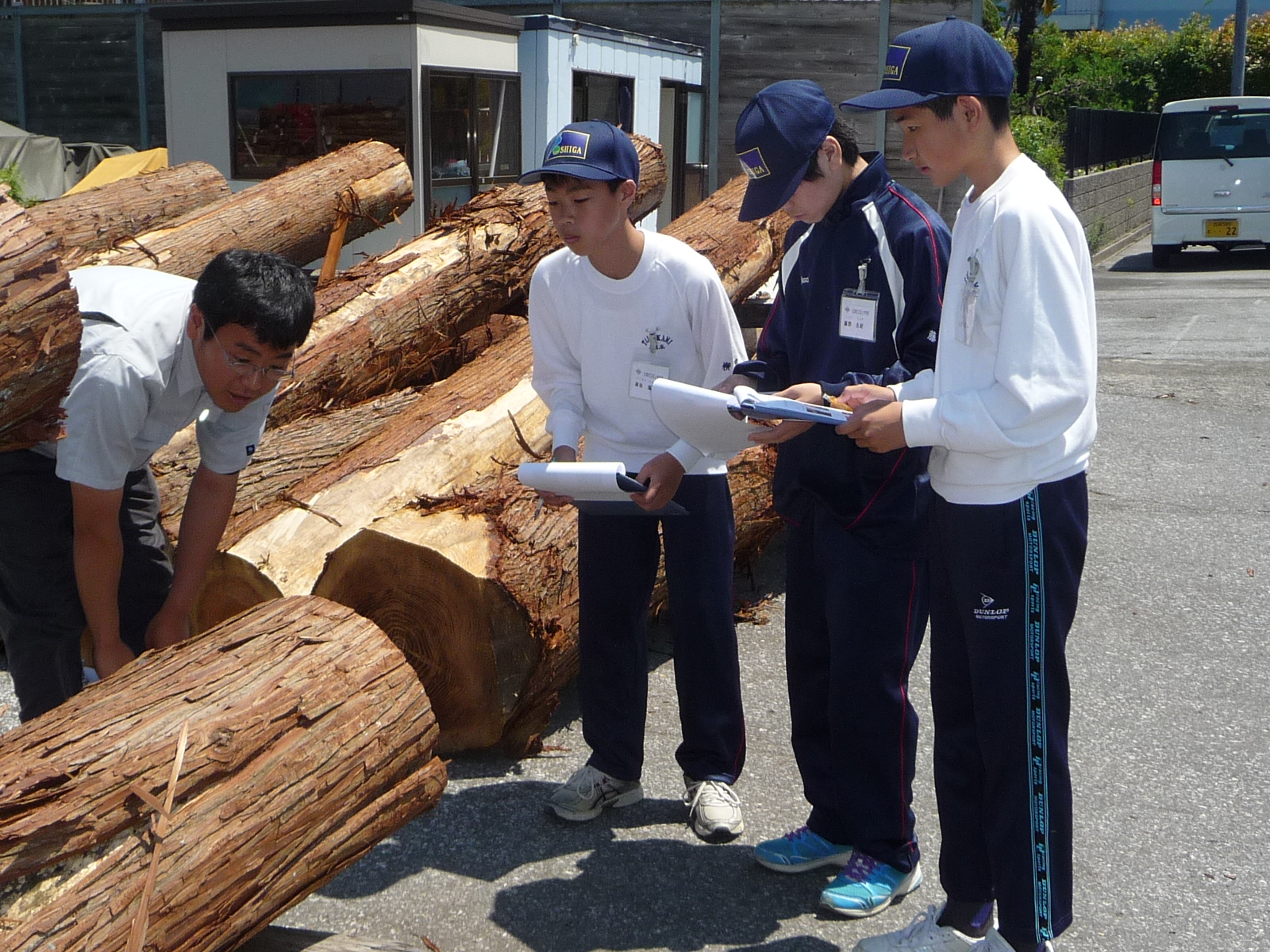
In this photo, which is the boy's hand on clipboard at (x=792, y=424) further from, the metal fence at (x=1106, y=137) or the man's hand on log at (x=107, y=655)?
the metal fence at (x=1106, y=137)

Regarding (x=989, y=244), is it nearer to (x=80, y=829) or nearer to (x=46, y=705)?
(x=80, y=829)

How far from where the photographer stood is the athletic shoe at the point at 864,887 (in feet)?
9.87

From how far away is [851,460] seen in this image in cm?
290

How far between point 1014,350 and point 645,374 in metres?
1.23

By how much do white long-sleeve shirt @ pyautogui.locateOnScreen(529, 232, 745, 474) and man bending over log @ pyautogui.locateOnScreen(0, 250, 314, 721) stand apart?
0.73 metres

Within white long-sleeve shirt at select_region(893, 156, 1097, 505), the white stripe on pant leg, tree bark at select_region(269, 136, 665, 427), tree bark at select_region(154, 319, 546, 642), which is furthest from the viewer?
tree bark at select_region(269, 136, 665, 427)

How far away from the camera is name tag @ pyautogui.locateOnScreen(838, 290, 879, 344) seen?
2.82 m

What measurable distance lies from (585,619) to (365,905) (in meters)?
0.94

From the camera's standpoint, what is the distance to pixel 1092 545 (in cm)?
588

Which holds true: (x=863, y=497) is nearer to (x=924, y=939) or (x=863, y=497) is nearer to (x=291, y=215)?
(x=924, y=939)

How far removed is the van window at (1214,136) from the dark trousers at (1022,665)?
15550 mm

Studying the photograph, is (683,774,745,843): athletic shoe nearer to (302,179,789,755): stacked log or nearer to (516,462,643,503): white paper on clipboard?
(302,179,789,755): stacked log

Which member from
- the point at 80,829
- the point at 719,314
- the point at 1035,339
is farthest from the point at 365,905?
the point at 1035,339

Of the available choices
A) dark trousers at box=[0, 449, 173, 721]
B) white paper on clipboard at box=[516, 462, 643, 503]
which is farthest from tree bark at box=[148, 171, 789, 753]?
white paper on clipboard at box=[516, 462, 643, 503]
